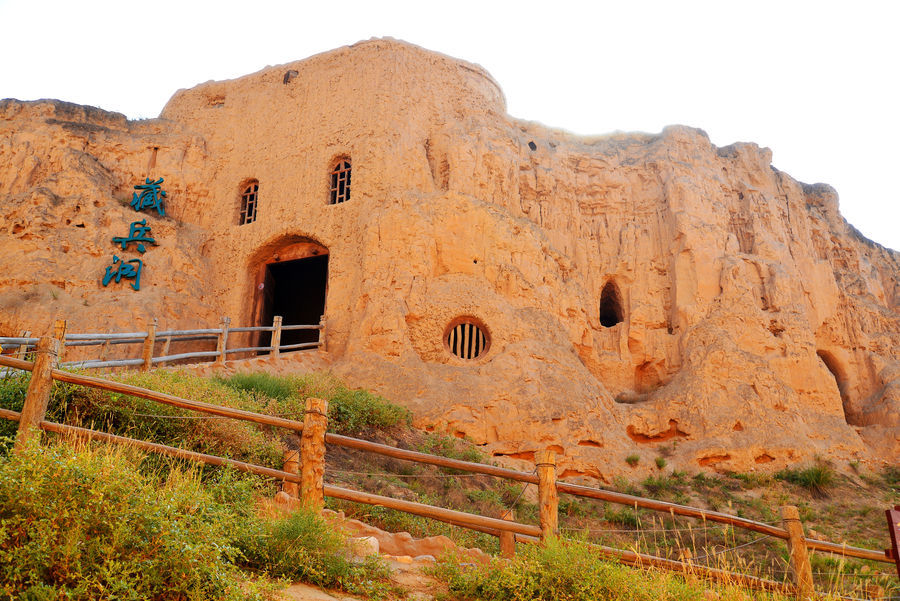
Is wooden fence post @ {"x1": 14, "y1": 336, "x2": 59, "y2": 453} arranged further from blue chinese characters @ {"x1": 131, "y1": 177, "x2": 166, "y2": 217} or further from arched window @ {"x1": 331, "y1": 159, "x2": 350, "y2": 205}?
blue chinese characters @ {"x1": 131, "y1": 177, "x2": 166, "y2": 217}

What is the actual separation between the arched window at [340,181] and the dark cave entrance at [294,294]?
1.73m

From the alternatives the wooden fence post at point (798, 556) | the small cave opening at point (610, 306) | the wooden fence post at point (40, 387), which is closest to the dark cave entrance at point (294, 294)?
the small cave opening at point (610, 306)

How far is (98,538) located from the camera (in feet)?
13.4

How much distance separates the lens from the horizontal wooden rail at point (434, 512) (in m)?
6.17

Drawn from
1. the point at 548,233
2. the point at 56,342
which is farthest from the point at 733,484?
the point at 56,342

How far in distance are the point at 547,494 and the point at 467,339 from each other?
8.26 metres

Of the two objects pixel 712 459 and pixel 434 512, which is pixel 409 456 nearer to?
pixel 434 512

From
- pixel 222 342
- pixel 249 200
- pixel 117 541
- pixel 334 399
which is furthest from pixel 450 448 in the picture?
pixel 249 200

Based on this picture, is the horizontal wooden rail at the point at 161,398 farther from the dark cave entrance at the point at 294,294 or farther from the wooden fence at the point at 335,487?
the dark cave entrance at the point at 294,294

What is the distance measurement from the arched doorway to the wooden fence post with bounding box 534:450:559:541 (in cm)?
1066

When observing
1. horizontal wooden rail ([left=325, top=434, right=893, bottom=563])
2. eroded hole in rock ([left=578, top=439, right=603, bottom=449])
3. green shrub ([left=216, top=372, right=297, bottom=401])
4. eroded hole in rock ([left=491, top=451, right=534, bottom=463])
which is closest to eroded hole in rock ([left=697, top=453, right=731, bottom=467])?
eroded hole in rock ([left=578, top=439, right=603, bottom=449])

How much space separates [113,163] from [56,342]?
47.0 feet

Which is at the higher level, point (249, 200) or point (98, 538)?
point (249, 200)

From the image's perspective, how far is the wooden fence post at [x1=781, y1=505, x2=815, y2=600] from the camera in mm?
6285
